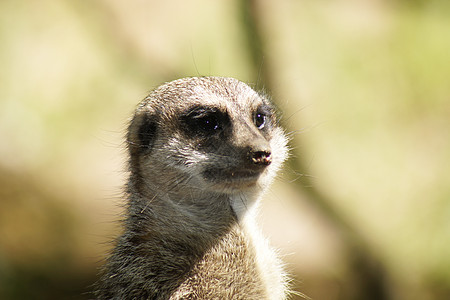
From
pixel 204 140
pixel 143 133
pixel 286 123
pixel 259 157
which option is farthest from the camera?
pixel 286 123

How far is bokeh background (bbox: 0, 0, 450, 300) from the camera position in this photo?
Answer: 177 inches

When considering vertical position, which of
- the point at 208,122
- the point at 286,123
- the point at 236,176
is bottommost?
the point at 286,123

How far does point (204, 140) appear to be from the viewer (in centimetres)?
241

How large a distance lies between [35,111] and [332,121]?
253 cm

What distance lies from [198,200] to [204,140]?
257 millimetres

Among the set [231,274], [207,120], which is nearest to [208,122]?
[207,120]

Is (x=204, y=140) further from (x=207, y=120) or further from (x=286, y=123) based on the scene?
(x=286, y=123)

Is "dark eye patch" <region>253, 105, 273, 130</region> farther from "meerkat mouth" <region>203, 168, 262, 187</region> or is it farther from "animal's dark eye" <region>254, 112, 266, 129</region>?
"meerkat mouth" <region>203, 168, 262, 187</region>

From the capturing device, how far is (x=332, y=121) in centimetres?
526

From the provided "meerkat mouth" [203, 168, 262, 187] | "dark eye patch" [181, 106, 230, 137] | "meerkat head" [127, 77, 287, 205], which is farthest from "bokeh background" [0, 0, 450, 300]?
"meerkat mouth" [203, 168, 262, 187]

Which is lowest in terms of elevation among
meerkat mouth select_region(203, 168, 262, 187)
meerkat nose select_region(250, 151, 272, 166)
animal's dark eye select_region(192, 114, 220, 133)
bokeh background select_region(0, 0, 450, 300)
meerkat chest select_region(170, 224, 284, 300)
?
bokeh background select_region(0, 0, 450, 300)

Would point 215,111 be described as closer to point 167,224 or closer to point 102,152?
point 167,224

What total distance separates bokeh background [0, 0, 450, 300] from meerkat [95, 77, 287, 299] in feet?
5.39

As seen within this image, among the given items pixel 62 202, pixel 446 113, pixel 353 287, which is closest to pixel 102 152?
pixel 62 202
